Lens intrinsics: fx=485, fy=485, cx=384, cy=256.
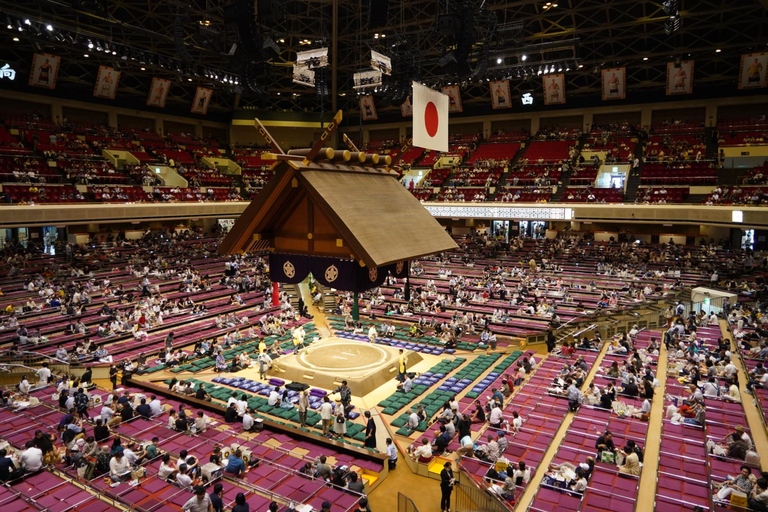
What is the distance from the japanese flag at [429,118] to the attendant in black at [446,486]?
5.38 meters

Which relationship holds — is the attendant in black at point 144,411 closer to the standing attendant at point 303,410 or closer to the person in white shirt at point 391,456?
the standing attendant at point 303,410

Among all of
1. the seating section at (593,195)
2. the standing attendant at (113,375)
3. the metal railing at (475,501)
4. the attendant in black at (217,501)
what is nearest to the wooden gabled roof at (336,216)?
the attendant in black at (217,501)

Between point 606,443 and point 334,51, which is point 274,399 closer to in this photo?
point 606,443

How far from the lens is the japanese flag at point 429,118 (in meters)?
7.20

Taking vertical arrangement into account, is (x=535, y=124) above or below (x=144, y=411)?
above

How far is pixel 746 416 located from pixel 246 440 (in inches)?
418

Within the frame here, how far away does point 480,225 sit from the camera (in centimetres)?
3469

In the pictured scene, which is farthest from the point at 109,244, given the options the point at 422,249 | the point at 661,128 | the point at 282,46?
the point at 661,128

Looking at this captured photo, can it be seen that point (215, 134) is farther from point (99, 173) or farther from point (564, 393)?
point (564, 393)

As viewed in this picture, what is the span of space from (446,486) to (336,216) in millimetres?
5342

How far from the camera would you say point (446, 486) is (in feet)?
27.1

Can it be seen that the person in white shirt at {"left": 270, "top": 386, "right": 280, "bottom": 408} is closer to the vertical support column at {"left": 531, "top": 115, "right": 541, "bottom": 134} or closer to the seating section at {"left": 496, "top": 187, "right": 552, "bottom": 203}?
the seating section at {"left": 496, "top": 187, "right": 552, "bottom": 203}

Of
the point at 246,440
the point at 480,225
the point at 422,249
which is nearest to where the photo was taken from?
the point at 422,249

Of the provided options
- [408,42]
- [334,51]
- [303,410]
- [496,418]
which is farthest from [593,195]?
[303,410]
